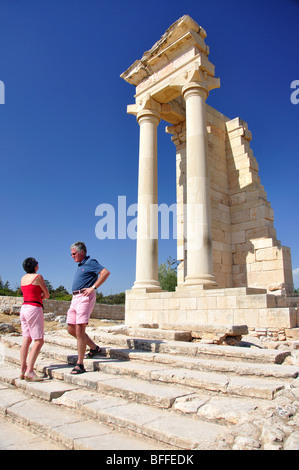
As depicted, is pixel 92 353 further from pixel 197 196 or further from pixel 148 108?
pixel 148 108

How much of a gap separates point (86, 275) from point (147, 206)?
8.98 meters

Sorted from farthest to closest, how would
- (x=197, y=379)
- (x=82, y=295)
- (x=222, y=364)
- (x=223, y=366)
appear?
(x=82, y=295) → (x=222, y=364) → (x=223, y=366) → (x=197, y=379)

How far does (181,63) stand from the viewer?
13.9m

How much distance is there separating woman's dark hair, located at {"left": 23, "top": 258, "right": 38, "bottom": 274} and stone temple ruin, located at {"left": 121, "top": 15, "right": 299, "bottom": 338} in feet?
21.2

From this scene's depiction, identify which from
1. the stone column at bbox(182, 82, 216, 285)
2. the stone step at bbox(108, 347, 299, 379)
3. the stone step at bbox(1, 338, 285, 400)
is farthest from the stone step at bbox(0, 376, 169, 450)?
the stone column at bbox(182, 82, 216, 285)

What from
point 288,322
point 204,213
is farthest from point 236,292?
point 204,213

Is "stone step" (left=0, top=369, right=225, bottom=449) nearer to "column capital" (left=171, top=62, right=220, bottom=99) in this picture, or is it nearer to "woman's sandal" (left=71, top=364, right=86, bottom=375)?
"woman's sandal" (left=71, top=364, right=86, bottom=375)

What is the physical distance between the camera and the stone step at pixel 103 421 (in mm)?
2826

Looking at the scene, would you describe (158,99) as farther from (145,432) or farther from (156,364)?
(145,432)

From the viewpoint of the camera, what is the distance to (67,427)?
3248 millimetres

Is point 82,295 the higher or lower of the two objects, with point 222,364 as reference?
higher

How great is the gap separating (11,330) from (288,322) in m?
10.3

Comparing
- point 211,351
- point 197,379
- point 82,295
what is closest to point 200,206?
point 211,351

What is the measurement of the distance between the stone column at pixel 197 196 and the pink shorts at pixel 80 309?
6728 millimetres
